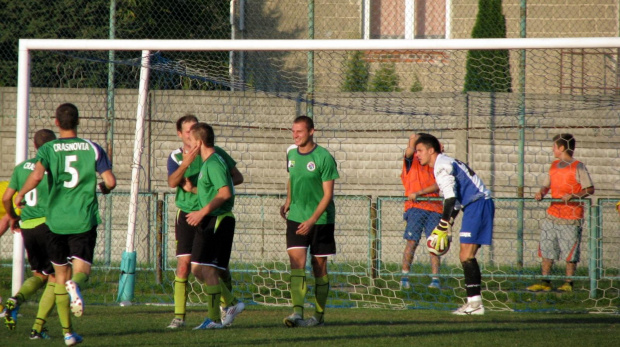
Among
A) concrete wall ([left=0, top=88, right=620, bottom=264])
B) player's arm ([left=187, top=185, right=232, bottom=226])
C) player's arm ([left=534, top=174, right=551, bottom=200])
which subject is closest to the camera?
player's arm ([left=187, top=185, right=232, bottom=226])

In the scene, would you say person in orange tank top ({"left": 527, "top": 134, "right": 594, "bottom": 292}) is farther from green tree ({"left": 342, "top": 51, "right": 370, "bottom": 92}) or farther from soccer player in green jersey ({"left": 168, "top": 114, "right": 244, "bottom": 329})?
soccer player in green jersey ({"left": 168, "top": 114, "right": 244, "bottom": 329})

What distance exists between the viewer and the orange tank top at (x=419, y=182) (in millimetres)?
9953

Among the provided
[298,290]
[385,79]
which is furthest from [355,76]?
[298,290]

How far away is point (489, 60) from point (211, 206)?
770cm

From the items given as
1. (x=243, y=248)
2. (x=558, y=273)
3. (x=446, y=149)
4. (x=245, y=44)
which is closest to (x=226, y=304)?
(x=245, y=44)

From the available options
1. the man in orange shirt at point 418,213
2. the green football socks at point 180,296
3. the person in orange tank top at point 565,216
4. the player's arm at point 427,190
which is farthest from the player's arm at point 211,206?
the person in orange tank top at point 565,216

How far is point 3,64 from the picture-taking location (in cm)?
1388

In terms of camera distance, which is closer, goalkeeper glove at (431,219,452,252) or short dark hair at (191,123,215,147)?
short dark hair at (191,123,215,147)

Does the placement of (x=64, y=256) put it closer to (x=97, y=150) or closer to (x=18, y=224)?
(x=97, y=150)

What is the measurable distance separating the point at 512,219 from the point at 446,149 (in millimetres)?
1566

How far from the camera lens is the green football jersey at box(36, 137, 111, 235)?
6.09m

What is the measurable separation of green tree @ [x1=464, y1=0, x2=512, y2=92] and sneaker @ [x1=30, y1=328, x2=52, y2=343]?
26.8 ft

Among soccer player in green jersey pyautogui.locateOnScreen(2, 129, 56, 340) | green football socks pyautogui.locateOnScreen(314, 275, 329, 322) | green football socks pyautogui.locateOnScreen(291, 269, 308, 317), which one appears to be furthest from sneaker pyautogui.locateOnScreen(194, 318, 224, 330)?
soccer player in green jersey pyautogui.locateOnScreen(2, 129, 56, 340)

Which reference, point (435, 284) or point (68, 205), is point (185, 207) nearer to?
point (68, 205)
